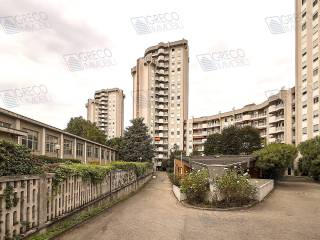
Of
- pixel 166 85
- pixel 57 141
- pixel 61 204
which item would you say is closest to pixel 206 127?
pixel 166 85

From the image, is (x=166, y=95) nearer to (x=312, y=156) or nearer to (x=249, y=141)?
(x=249, y=141)

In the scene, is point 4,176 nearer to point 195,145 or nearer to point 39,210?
point 39,210

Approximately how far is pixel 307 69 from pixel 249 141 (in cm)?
1946

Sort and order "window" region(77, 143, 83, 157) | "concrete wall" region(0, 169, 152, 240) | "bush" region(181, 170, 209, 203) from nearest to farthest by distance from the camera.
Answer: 1. "concrete wall" region(0, 169, 152, 240)
2. "bush" region(181, 170, 209, 203)
3. "window" region(77, 143, 83, 157)

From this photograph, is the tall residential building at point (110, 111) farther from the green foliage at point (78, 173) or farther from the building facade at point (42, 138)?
the green foliage at point (78, 173)

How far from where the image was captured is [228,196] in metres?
18.2

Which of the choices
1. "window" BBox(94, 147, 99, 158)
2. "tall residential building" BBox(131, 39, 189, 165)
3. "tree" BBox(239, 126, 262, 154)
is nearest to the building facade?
"window" BBox(94, 147, 99, 158)

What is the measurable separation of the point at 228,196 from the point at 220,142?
60.3 meters

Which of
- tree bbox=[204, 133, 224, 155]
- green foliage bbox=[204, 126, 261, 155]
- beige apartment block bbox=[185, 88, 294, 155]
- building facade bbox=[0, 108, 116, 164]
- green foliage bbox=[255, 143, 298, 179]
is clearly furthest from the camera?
tree bbox=[204, 133, 224, 155]

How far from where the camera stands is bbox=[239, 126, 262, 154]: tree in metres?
72.8

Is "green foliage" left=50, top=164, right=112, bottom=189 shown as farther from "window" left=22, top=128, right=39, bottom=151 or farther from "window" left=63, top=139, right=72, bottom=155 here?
"window" left=63, top=139, right=72, bottom=155

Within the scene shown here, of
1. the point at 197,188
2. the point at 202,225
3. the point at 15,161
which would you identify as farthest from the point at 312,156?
the point at 15,161

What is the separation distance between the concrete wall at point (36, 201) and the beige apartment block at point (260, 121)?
63129mm

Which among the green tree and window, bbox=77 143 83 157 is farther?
the green tree
